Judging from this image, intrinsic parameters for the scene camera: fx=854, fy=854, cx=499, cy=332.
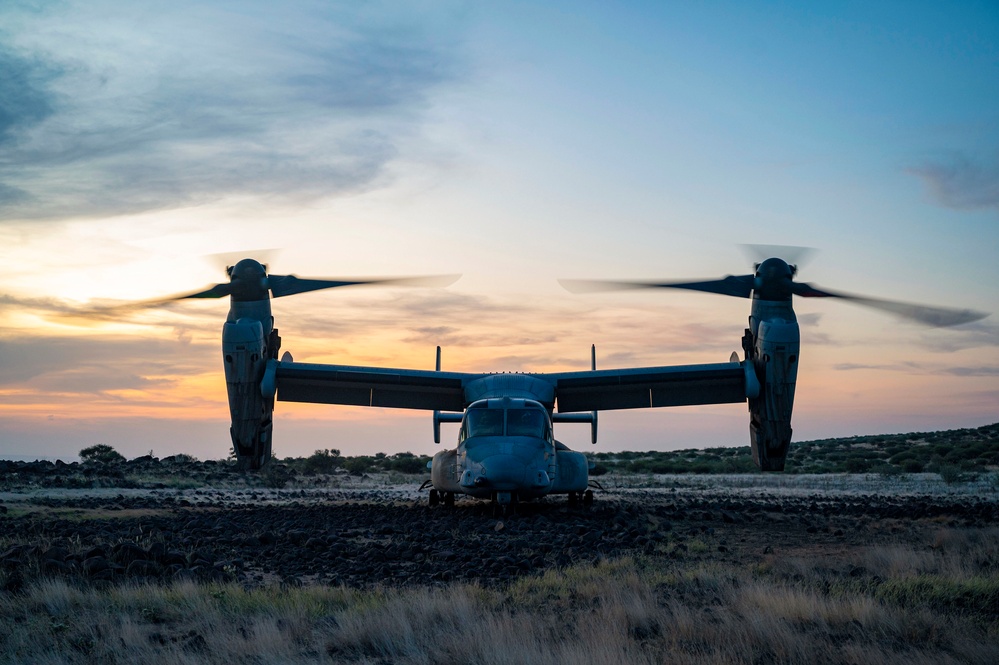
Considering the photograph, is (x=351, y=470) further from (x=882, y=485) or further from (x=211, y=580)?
(x=211, y=580)

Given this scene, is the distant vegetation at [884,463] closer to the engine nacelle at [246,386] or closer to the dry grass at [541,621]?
the engine nacelle at [246,386]

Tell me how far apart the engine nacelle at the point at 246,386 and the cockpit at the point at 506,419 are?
600 centimetres

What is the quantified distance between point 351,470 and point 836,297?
131 ft

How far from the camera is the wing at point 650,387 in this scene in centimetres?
2352

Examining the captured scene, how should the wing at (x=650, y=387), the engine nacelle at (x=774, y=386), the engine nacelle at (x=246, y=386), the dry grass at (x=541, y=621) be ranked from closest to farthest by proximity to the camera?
the dry grass at (x=541, y=621) → the engine nacelle at (x=774, y=386) → the engine nacelle at (x=246, y=386) → the wing at (x=650, y=387)

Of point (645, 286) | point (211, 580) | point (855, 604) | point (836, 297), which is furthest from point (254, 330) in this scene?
point (855, 604)

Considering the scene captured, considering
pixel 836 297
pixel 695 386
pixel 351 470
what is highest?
pixel 836 297

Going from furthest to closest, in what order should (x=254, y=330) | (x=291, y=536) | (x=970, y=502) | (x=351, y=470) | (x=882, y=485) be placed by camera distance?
(x=351, y=470) → (x=882, y=485) → (x=970, y=502) → (x=254, y=330) → (x=291, y=536)

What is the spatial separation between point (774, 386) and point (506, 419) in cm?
745

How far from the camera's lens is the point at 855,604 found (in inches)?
350

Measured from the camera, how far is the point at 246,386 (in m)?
22.5

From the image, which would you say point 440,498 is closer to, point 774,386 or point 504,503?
point 504,503

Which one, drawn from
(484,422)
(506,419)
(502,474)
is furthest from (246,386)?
(502,474)

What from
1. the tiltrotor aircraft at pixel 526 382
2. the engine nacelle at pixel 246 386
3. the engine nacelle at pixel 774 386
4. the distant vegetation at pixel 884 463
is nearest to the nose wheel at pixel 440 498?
the tiltrotor aircraft at pixel 526 382
